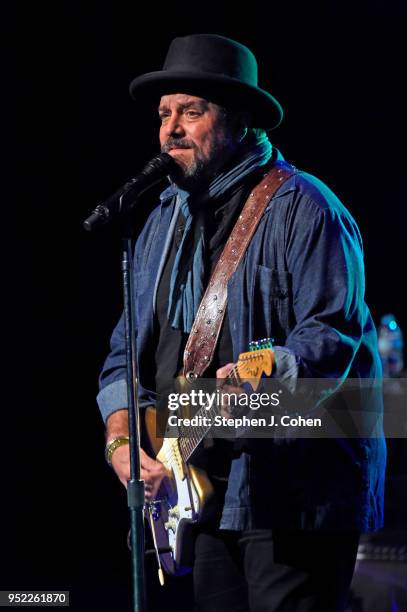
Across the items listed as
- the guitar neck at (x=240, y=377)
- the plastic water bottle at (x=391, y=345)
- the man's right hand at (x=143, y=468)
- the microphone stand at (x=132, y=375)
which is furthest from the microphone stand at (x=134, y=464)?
the plastic water bottle at (x=391, y=345)

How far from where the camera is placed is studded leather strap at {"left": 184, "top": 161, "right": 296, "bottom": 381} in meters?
2.50

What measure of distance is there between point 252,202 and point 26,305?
2.33 meters

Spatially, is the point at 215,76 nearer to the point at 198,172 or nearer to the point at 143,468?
the point at 198,172

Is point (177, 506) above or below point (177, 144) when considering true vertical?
below

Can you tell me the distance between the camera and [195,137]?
265 cm

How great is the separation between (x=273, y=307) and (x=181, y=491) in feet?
1.79

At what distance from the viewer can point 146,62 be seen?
4.56 metres

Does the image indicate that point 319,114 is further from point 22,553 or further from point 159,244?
point 22,553

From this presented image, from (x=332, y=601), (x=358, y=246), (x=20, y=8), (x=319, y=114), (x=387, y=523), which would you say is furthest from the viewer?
(x=319, y=114)

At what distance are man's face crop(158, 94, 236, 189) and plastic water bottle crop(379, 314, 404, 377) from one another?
2681 millimetres

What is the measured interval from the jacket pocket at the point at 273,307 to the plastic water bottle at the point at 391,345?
284 centimetres

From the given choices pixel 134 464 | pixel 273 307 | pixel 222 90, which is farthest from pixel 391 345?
pixel 134 464

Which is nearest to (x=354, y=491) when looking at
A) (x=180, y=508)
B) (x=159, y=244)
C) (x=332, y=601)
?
(x=332, y=601)

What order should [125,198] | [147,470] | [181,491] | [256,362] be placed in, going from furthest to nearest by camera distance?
[147,470]
[181,491]
[125,198]
[256,362]
